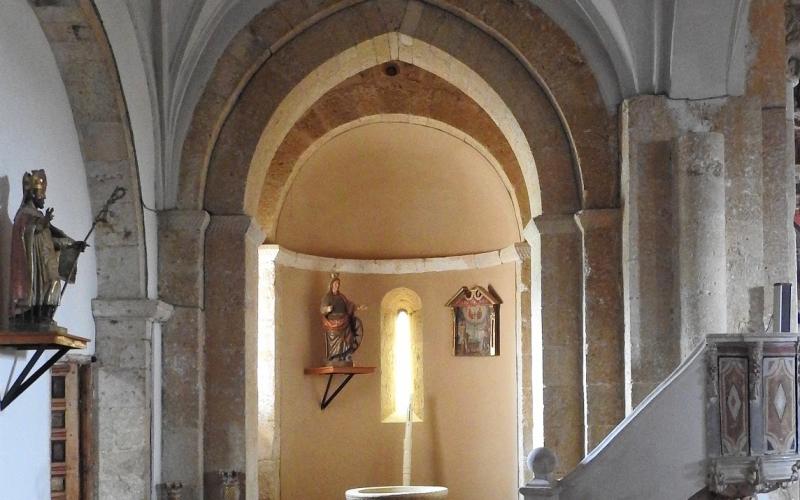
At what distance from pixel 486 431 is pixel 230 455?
170 inches

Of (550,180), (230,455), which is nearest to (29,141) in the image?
(230,455)

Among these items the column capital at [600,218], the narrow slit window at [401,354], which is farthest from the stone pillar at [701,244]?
the narrow slit window at [401,354]

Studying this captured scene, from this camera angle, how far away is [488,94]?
9.70 metres

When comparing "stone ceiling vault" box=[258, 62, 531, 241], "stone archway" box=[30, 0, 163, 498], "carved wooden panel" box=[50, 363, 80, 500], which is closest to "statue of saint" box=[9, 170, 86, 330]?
"carved wooden panel" box=[50, 363, 80, 500]

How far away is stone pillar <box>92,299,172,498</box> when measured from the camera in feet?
28.2

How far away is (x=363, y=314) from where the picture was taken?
1346 centimetres

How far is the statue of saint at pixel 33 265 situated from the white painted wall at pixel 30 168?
27cm

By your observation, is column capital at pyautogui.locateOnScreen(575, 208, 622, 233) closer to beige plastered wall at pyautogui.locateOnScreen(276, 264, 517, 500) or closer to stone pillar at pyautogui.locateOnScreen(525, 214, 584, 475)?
stone pillar at pyautogui.locateOnScreen(525, 214, 584, 475)

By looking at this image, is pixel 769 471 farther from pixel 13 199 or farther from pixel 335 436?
pixel 335 436

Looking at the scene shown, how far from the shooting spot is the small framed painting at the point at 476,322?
1291 cm

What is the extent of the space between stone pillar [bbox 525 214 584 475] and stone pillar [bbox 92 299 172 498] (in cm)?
304

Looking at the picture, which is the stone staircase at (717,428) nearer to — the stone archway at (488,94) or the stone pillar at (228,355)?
the stone archway at (488,94)

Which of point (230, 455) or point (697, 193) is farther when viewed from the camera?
point (230, 455)

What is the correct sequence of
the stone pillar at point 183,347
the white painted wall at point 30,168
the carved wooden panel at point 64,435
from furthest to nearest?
1. the stone pillar at point 183,347
2. the carved wooden panel at point 64,435
3. the white painted wall at point 30,168
